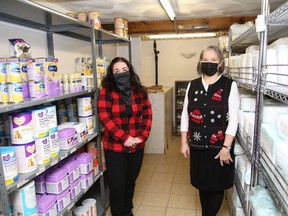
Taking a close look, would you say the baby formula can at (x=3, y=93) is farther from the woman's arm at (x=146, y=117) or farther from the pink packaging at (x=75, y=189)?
the woman's arm at (x=146, y=117)

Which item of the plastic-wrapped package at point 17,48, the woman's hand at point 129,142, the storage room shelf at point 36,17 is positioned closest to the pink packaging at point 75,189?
the woman's hand at point 129,142

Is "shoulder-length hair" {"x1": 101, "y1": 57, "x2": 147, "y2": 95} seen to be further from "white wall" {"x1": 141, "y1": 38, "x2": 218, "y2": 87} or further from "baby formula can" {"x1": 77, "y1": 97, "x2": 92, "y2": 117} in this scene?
"white wall" {"x1": 141, "y1": 38, "x2": 218, "y2": 87}

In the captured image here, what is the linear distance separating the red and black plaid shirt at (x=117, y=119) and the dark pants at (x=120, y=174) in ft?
0.23

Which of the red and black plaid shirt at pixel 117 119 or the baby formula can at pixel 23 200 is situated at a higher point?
the red and black plaid shirt at pixel 117 119

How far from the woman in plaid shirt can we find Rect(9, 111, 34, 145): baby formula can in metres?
0.80

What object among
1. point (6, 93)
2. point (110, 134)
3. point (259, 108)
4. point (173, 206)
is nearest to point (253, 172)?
point (259, 108)

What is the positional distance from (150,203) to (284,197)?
77.4 inches

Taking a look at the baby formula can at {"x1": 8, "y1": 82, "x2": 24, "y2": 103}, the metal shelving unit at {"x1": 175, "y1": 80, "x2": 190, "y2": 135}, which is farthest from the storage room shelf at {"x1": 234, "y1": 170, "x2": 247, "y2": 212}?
the metal shelving unit at {"x1": 175, "y1": 80, "x2": 190, "y2": 135}

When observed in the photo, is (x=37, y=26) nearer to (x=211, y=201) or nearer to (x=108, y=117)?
(x=108, y=117)

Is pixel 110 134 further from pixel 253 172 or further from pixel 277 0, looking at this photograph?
pixel 277 0

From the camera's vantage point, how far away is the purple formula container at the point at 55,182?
1.81m

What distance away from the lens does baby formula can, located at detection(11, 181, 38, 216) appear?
4.69ft

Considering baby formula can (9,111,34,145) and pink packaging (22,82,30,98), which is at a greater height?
pink packaging (22,82,30,98)

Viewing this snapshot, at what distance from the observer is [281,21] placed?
4.73 ft
